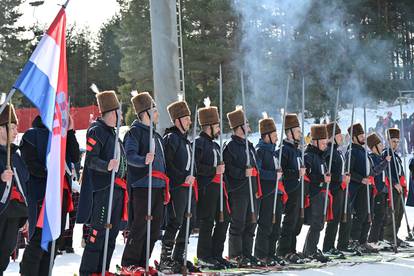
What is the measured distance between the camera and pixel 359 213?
10.2 m

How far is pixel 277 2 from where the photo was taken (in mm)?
35406

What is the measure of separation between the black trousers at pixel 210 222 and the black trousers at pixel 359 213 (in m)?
2.71

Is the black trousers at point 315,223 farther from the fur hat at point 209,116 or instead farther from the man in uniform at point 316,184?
the fur hat at point 209,116

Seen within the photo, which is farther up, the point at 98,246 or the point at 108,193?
the point at 108,193

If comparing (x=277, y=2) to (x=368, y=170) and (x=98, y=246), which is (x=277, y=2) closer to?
(x=368, y=170)

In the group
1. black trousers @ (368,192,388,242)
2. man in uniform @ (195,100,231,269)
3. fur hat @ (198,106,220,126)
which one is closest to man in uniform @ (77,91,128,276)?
man in uniform @ (195,100,231,269)

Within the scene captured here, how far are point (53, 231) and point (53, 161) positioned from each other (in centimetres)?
52

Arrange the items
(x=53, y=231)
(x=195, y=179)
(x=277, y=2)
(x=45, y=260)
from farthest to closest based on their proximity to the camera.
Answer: (x=277, y=2) < (x=195, y=179) < (x=45, y=260) < (x=53, y=231)

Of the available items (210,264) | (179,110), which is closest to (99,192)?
(179,110)

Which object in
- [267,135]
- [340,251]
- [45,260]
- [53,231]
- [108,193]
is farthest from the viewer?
[340,251]

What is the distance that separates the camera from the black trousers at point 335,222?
9.60 meters

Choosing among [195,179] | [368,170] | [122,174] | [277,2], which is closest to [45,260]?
[122,174]

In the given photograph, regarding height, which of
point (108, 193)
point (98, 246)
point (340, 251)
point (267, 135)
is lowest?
point (340, 251)

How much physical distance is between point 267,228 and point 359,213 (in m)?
2.17
